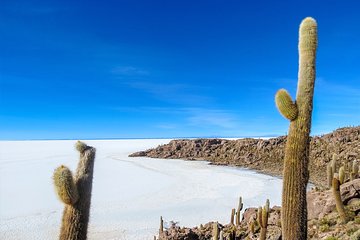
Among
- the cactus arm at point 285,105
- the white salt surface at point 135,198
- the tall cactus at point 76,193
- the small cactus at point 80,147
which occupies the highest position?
the cactus arm at point 285,105

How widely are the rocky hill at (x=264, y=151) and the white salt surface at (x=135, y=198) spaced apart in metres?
3.53

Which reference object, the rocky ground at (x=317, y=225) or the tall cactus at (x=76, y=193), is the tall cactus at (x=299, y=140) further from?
the rocky ground at (x=317, y=225)

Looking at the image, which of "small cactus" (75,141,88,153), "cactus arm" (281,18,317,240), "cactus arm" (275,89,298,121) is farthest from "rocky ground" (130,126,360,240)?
"small cactus" (75,141,88,153)

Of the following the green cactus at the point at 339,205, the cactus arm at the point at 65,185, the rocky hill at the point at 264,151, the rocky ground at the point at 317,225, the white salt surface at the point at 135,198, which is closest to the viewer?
the cactus arm at the point at 65,185

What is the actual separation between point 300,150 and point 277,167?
29.6 metres

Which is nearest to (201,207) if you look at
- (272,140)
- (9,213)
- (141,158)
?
(9,213)

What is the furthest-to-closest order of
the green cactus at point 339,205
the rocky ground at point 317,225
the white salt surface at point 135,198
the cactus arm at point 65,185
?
1. the white salt surface at point 135,198
2. the green cactus at point 339,205
3. the rocky ground at point 317,225
4. the cactus arm at point 65,185

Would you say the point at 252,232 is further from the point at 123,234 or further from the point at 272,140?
the point at 272,140

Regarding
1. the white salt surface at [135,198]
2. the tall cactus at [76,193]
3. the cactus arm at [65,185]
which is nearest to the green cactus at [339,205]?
the white salt surface at [135,198]

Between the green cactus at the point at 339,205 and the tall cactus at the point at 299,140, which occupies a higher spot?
the tall cactus at the point at 299,140

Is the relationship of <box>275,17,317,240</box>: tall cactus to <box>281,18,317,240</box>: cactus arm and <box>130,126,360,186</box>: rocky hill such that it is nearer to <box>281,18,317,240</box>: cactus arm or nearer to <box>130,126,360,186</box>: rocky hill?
<box>281,18,317,240</box>: cactus arm

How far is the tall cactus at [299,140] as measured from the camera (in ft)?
20.4

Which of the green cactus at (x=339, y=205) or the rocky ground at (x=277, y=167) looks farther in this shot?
the rocky ground at (x=277, y=167)

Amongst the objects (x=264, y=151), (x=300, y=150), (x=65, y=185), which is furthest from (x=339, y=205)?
(x=264, y=151)
